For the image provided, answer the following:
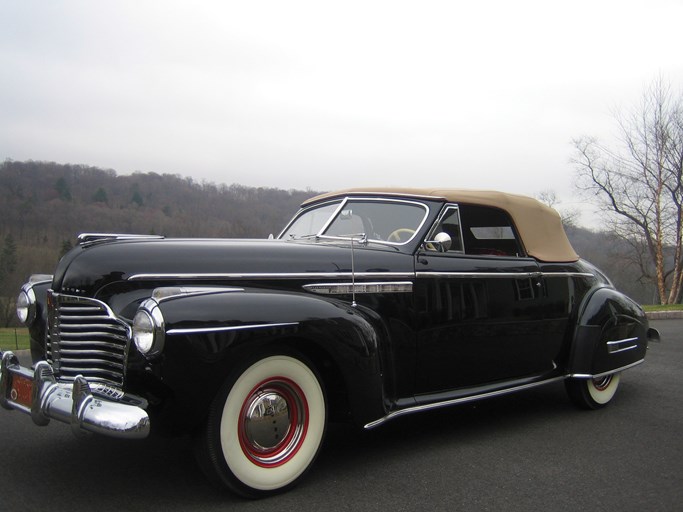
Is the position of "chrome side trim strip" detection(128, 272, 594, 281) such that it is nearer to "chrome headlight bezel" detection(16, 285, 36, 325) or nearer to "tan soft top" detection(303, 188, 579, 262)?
"tan soft top" detection(303, 188, 579, 262)

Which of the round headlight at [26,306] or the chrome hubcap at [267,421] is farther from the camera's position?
the round headlight at [26,306]

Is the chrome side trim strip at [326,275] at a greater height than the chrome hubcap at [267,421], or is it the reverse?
the chrome side trim strip at [326,275]

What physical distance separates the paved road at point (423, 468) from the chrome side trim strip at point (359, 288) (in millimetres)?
1042

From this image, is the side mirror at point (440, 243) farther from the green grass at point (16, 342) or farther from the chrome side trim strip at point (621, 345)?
the green grass at point (16, 342)

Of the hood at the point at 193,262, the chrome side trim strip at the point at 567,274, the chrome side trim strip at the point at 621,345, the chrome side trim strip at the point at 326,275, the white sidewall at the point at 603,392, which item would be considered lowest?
the white sidewall at the point at 603,392

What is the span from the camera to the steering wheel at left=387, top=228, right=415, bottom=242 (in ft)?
13.6

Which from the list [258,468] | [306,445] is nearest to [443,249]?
[306,445]

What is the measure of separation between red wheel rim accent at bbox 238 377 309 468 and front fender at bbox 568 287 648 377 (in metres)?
2.66

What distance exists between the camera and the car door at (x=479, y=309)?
3.90 m

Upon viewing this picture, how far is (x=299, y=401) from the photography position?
10.5ft

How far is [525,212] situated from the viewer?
4922 millimetres

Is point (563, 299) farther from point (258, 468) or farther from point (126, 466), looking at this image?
point (126, 466)

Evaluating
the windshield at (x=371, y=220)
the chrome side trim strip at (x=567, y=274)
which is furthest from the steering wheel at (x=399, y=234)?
the chrome side trim strip at (x=567, y=274)

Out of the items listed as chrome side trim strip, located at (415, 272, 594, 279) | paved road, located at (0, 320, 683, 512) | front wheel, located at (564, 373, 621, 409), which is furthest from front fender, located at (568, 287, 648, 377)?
paved road, located at (0, 320, 683, 512)
